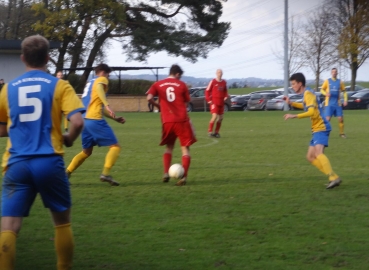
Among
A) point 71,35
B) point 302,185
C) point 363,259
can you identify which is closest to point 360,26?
point 71,35

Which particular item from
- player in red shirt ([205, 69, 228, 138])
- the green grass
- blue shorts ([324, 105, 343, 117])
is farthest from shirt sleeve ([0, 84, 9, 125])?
player in red shirt ([205, 69, 228, 138])

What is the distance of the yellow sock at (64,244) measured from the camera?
480 centimetres

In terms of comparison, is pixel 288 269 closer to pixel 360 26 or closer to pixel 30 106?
pixel 30 106

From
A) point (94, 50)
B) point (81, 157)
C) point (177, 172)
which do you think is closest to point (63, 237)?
point (177, 172)

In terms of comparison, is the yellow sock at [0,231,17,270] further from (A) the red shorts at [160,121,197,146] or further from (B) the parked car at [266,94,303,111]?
(B) the parked car at [266,94,303,111]

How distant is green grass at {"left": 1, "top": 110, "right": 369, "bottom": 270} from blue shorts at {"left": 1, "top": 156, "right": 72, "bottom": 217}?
1234mm

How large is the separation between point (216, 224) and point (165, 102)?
330 cm

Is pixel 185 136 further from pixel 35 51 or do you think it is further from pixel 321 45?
pixel 321 45

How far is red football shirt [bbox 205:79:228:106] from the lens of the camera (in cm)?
2039

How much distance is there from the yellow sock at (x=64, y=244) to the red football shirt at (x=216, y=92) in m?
15.6

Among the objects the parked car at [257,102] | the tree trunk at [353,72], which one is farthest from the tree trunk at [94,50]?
the tree trunk at [353,72]

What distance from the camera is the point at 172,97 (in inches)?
396

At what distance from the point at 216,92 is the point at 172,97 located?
34.3 ft

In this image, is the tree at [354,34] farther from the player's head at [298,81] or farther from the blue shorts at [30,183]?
the blue shorts at [30,183]
